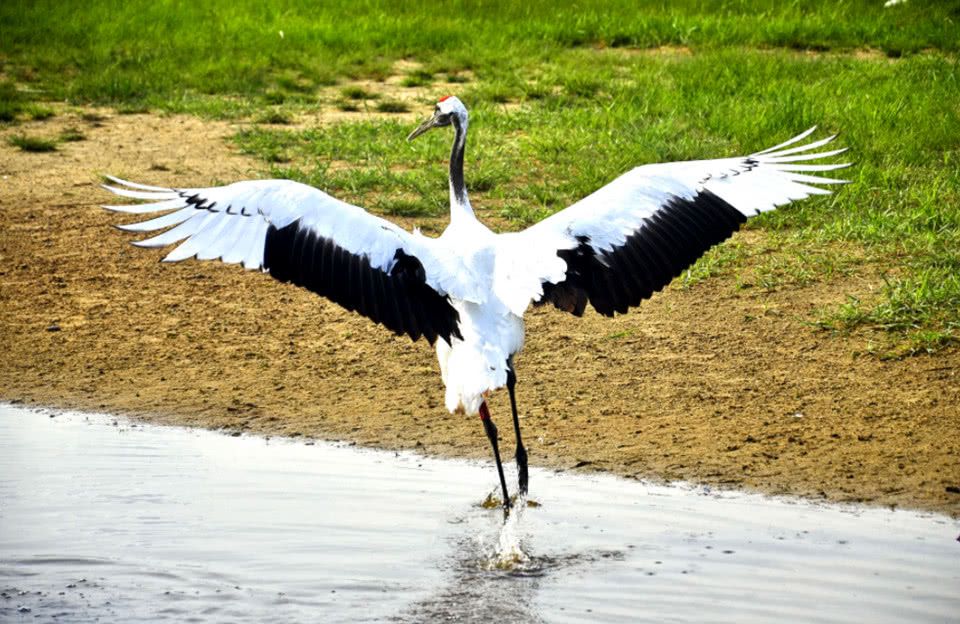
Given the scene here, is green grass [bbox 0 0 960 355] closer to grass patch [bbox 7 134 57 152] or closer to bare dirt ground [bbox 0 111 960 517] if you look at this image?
bare dirt ground [bbox 0 111 960 517]

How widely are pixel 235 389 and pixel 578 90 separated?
205 inches

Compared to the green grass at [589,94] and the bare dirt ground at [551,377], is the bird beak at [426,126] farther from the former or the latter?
the green grass at [589,94]

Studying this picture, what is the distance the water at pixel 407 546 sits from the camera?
4445mm

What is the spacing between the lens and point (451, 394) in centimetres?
511

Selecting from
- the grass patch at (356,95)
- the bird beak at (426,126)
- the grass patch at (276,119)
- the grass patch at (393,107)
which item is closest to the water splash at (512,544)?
the bird beak at (426,126)

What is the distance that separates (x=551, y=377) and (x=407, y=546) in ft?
5.33

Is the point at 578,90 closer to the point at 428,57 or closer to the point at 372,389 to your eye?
the point at 428,57

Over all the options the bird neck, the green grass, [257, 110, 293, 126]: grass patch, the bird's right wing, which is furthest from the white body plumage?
[257, 110, 293, 126]: grass patch

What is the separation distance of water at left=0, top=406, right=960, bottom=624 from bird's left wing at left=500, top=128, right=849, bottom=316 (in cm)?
75

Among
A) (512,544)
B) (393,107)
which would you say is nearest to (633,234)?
(512,544)

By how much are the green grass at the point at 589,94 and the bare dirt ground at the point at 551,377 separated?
1.35 ft

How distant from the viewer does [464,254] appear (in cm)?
538

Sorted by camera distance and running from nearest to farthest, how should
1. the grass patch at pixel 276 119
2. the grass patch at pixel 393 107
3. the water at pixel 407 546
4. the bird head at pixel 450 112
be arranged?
the water at pixel 407 546 → the bird head at pixel 450 112 → the grass patch at pixel 276 119 → the grass patch at pixel 393 107

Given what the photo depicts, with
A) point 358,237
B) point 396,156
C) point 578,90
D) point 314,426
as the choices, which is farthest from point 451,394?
point 578,90
